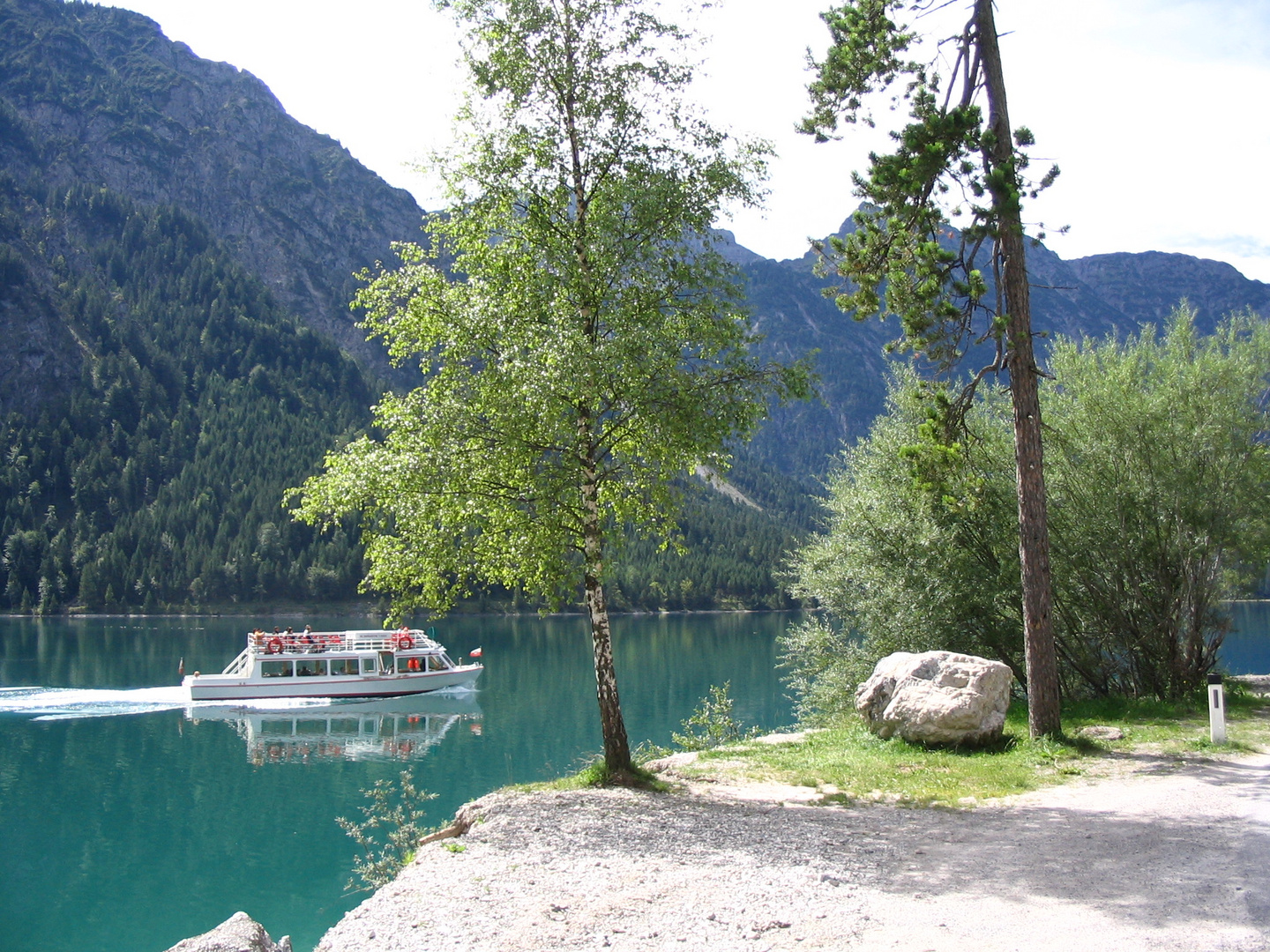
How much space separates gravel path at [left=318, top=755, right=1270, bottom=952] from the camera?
6938mm

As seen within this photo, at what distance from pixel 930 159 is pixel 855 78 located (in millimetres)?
2218

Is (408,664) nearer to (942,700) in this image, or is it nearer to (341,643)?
(341,643)

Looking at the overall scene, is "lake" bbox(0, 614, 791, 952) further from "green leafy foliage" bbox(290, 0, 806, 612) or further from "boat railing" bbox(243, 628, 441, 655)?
"green leafy foliage" bbox(290, 0, 806, 612)

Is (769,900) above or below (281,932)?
above

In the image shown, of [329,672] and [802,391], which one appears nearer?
[802,391]

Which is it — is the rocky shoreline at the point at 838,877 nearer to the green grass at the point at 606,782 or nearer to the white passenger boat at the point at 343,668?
the green grass at the point at 606,782

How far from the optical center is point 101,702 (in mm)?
46531

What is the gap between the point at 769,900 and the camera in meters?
7.75

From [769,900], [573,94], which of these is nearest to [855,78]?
[573,94]

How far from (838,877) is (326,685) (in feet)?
162

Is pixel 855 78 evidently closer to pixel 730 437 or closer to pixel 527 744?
pixel 730 437

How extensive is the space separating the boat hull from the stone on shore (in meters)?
48.0

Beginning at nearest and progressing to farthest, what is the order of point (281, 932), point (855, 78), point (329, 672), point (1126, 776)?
point (1126, 776), point (855, 78), point (281, 932), point (329, 672)

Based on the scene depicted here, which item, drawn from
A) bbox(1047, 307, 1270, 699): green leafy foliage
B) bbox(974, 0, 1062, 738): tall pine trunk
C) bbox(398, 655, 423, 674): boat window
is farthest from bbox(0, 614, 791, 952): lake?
bbox(1047, 307, 1270, 699): green leafy foliage
